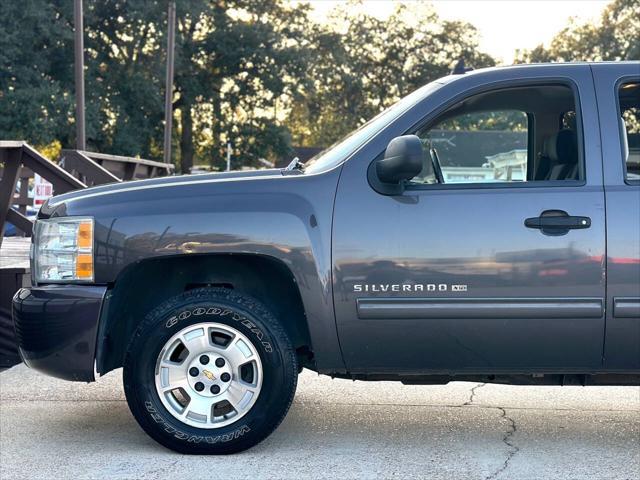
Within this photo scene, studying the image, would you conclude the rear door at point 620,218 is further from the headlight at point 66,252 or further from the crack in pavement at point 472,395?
the headlight at point 66,252

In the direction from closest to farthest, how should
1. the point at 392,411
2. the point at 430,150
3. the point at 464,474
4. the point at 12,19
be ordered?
the point at 464,474 → the point at 430,150 → the point at 392,411 → the point at 12,19

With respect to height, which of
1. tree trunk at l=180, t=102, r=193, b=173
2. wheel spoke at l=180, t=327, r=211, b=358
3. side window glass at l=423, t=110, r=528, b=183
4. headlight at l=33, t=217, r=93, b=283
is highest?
side window glass at l=423, t=110, r=528, b=183

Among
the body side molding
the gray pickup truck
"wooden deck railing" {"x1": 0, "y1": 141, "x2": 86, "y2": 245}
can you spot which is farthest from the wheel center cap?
"wooden deck railing" {"x1": 0, "y1": 141, "x2": 86, "y2": 245}

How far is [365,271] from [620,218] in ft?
3.81

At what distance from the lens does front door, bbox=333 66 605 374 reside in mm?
4430

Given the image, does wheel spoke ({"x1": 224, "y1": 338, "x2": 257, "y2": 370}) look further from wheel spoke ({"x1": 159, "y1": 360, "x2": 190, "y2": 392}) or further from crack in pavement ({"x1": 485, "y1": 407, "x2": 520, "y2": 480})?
crack in pavement ({"x1": 485, "y1": 407, "x2": 520, "y2": 480})

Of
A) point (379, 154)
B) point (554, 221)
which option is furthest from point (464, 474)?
point (379, 154)

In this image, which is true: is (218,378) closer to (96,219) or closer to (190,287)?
(190,287)

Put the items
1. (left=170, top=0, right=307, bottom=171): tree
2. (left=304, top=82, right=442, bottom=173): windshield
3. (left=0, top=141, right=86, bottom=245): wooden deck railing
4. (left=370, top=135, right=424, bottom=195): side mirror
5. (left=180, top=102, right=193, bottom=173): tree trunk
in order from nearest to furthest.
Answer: (left=370, top=135, right=424, bottom=195): side mirror, (left=304, top=82, right=442, bottom=173): windshield, (left=0, top=141, right=86, bottom=245): wooden deck railing, (left=170, top=0, right=307, bottom=171): tree, (left=180, top=102, right=193, bottom=173): tree trunk

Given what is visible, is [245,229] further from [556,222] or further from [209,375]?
[556,222]

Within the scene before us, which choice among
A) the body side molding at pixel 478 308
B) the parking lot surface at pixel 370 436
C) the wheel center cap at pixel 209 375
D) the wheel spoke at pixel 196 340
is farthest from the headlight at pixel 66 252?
the body side molding at pixel 478 308

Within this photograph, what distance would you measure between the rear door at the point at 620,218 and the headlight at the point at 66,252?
2369mm

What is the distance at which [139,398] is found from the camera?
4590 mm

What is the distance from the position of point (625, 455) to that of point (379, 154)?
Answer: 6.01ft
